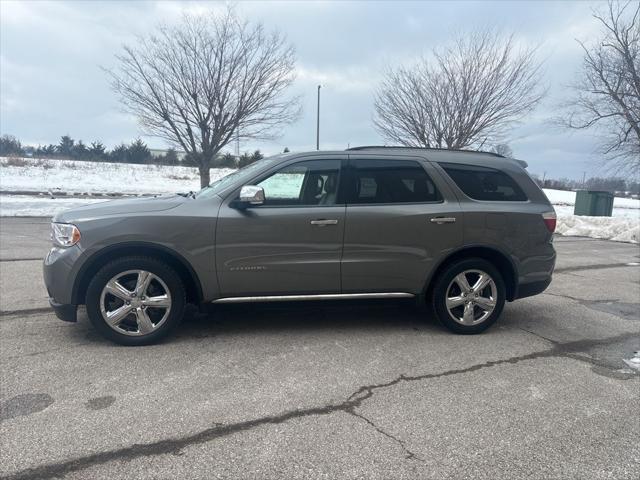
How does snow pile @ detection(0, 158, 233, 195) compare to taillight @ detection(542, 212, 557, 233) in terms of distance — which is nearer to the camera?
taillight @ detection(542, 212, 557, 233)

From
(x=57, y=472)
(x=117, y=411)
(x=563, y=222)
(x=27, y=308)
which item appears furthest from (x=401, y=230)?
(x=563, y=222)

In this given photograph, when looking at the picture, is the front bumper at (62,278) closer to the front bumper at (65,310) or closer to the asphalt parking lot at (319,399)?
the front bumper at (65,310)

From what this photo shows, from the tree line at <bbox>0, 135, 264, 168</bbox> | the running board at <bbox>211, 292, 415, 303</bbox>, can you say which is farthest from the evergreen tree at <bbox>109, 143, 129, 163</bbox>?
the running board at <bbox>211, 292, 415, 303</bbox>

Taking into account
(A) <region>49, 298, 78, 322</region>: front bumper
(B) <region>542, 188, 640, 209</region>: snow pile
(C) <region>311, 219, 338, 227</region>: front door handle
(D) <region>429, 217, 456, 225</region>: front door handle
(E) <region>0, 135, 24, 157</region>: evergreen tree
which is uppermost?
(E) <region>0, 135, 24, 157</region>: evergreen tree

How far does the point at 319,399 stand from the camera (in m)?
3.15

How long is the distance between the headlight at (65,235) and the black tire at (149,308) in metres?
0.34

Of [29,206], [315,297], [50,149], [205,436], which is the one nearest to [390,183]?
[315,297]

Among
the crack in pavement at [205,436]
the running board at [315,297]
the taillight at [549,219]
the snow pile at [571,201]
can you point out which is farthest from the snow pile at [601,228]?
the crack in pavement at [205,436]

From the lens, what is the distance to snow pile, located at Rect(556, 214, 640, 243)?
13.7 m

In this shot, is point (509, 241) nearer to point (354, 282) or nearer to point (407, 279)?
point (407, 279)

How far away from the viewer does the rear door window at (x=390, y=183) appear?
4355mm

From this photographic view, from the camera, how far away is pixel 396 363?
3.82 metres

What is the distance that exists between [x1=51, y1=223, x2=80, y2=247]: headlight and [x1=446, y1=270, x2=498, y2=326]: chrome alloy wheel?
3431 mm

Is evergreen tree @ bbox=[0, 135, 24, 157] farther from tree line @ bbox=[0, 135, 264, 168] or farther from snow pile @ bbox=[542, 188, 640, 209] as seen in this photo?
snow pile @ bbox=[542, 188, 640, 209]
